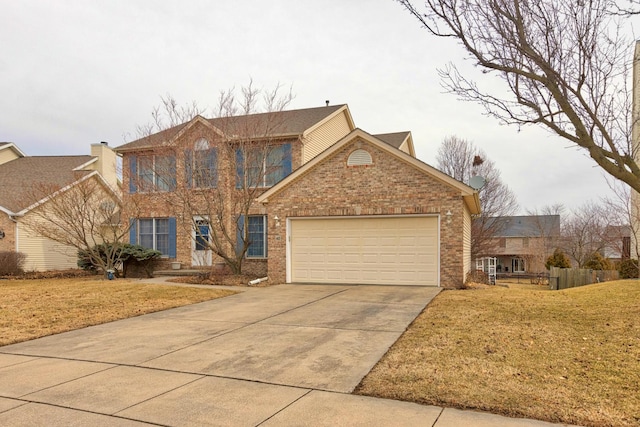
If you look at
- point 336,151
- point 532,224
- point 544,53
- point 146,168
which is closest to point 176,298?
point 336,151

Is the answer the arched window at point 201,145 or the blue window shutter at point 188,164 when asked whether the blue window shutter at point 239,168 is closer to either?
the arched window at point 201,145

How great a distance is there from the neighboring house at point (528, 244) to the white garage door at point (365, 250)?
30128 mm

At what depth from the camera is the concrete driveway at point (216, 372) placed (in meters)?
4.32

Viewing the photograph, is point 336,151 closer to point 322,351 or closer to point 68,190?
point 322,351

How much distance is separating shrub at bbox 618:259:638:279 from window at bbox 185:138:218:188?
17684 mm

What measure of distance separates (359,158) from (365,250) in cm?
297

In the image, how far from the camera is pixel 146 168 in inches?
741

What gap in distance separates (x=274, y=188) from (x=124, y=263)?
846 centimetres

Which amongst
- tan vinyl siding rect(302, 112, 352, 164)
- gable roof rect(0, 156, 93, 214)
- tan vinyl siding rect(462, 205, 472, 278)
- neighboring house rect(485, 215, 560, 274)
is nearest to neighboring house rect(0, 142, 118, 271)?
gable roof rect(0, 156, 93, 214)

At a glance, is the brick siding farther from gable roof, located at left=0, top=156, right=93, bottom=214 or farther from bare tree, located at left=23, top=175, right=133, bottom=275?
gable roof, located at left=0, top=156, right=93, bottom=214

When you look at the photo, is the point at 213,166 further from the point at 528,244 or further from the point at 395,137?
the point at 528,244

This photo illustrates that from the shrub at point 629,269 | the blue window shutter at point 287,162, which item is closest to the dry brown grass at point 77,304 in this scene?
the blue window shutter at point 287,162

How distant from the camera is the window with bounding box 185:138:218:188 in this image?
1681cm

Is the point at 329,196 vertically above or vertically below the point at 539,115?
below
